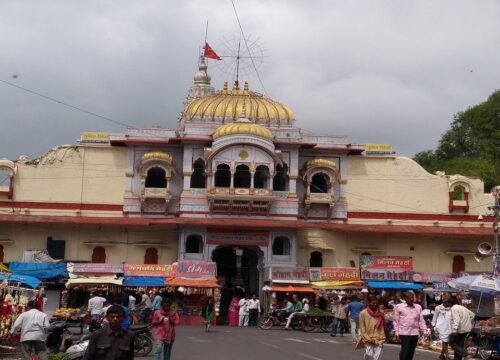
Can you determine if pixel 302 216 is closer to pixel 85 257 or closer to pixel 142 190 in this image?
pixel 142 190

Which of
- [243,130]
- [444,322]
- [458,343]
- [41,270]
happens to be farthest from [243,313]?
[458,343]

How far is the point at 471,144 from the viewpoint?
194ft

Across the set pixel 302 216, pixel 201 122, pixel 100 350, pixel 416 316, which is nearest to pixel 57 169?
pixel 201 122

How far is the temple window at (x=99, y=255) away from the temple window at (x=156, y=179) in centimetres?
425

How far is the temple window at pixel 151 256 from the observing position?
40.0 metres

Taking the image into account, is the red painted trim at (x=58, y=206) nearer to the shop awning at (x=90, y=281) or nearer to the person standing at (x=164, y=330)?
the shop awning at (x=90, y=281)

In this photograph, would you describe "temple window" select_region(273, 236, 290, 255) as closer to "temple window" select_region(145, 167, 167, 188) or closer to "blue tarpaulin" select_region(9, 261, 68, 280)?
"temple window" select_region(145, 167, 167, 188)

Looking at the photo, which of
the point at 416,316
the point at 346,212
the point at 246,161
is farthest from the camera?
the point at 346,212

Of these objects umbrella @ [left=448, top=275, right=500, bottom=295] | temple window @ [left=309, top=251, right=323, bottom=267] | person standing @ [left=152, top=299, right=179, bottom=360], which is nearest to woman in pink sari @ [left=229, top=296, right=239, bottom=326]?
temple window @ [left=309, top=251, right=323, bottom=267]

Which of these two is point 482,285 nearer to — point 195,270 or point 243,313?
point 243,313

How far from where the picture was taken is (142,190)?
1548 inches

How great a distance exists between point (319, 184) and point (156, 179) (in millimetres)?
9049

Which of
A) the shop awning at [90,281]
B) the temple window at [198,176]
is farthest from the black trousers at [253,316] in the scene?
the temple window at [198,176]

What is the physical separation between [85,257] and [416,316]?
28.5 meters
